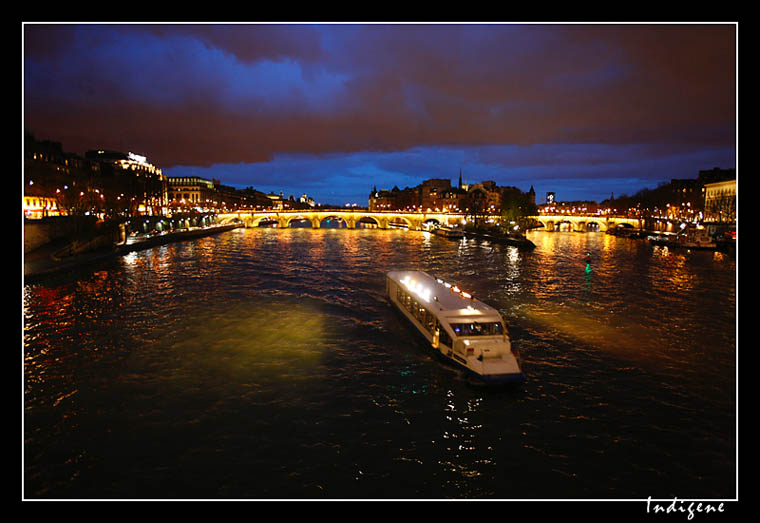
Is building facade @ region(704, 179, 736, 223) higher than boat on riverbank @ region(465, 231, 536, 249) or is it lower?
higher

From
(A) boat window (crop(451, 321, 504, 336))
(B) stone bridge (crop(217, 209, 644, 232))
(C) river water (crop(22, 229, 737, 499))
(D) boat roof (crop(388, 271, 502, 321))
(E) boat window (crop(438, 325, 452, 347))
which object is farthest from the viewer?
(B) stone bridge (crop(217, 209, 644, 232))

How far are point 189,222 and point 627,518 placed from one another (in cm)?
12191

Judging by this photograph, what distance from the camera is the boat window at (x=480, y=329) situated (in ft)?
61.1

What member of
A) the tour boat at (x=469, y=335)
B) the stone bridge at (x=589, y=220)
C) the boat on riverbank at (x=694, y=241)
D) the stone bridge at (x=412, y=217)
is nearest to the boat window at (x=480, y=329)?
the tour boat at (x=469, y=335)

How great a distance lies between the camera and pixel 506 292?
39438mm

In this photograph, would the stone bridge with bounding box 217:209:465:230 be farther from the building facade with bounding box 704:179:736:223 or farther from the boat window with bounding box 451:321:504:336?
the boat window with bounding box 451:321:504:336

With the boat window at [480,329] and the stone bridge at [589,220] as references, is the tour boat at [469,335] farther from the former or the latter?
the stone bridge at [589,220]

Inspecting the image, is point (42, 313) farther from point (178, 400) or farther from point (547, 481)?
point (547, 481)

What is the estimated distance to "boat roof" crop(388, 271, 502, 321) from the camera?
1945cm

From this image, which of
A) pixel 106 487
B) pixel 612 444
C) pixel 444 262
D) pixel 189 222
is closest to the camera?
pixel 106 487

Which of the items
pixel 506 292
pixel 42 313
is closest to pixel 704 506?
pixel 506 292

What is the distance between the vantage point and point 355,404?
16.4 metres

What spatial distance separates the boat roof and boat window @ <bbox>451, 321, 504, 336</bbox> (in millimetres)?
271

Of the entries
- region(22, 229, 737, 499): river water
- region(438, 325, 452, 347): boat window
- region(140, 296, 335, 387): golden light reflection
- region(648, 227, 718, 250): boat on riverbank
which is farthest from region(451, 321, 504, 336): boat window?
region(648, 227, 718, 250): boat on riverbank
